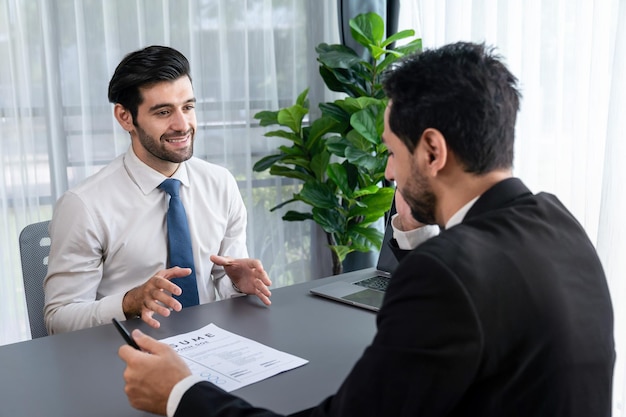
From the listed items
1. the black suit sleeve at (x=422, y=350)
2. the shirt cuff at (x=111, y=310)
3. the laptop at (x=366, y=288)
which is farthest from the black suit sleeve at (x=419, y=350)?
the shirt cuff at (x=111, y=310)

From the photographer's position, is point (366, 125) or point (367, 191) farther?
point (367, 191)

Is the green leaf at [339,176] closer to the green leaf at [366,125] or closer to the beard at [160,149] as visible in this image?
the green leaf at [366,125]

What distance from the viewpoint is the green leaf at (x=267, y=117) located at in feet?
10.9

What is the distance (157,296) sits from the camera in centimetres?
162

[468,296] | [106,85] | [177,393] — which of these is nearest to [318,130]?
[106,85]

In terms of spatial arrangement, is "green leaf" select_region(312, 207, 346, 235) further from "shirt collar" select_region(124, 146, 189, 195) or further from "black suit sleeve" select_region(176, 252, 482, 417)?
"black suit sleeve" select_region(176, 252, 482, 417)

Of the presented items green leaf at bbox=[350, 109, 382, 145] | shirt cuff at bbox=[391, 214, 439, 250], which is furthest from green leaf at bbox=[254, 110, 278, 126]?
shirt cuff at bbox=[391, 214, 439, 250]

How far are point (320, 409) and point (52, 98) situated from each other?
261 cm

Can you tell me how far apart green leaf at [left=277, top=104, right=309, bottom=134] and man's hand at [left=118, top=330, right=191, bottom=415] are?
2.17 m

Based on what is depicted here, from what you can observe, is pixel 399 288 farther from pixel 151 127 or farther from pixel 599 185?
pixel 599 185

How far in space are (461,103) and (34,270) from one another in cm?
154

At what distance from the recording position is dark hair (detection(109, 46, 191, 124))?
214cm

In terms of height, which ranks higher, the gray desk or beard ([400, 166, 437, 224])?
beard ([400, 166, 437, 224])

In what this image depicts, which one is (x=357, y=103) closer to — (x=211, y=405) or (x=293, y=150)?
(x=293, y=150)
